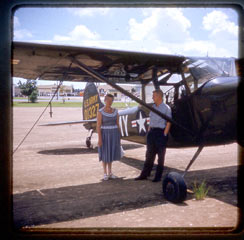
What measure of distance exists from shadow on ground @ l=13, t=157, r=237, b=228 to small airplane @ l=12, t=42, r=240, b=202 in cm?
54

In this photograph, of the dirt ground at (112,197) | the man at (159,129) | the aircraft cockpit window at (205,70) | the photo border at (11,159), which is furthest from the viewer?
the man at (159,129)

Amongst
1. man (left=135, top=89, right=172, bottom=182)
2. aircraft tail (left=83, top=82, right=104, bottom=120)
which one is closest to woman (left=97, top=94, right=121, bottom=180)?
man (left=135, top=89, right=172, bottom=182)

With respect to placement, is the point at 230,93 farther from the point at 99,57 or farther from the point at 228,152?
the point at 228,152

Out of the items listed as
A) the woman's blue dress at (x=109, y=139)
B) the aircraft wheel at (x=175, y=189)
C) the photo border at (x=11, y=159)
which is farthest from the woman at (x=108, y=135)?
the photo border at (x=11, y=159)

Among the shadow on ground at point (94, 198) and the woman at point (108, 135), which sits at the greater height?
the woman at point (108, 135)

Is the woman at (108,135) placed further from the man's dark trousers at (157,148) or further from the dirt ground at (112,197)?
the man's dark trousers at (157,148)

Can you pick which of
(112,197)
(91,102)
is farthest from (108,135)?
(91,102)

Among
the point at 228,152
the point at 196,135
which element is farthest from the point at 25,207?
the point at 228,152

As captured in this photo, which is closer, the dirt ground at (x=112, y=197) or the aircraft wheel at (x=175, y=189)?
the dirt ground at (x=112, y=197)

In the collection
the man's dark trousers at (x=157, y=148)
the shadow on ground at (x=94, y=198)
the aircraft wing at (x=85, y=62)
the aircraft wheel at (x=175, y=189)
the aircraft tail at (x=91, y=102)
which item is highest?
the aircraft wing at (x=85, y=62)

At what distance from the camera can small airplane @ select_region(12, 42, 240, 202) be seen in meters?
4.01

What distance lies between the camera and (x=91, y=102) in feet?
30.2

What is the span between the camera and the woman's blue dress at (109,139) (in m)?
5.09

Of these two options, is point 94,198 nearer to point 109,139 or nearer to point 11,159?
point 109,139
